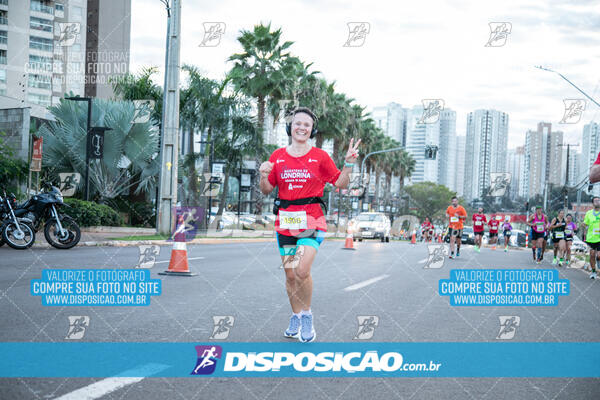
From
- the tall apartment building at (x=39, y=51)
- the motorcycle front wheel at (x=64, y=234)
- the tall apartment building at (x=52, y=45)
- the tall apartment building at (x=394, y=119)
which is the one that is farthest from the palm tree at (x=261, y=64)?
the tall apartment building at (x=394, y=119)

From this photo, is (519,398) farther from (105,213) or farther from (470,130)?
(470,130)

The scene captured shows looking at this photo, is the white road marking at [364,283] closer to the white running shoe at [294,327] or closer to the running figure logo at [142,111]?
the white running shoe at [294,327]

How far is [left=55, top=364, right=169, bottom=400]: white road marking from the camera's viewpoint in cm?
321

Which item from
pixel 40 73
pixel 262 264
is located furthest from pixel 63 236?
pixel 40 73

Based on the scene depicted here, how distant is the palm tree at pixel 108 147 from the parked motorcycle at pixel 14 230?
11.1 m

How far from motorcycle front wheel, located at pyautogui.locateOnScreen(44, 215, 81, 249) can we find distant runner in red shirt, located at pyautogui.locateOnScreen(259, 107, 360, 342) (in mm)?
8745

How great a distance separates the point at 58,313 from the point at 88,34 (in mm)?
79459

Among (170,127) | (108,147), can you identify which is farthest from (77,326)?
(108,147)

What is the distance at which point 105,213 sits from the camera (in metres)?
20.0

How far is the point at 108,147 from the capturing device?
23250 mm

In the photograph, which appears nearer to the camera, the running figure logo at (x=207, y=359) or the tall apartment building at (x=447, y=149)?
the running figure logo at (x=207, y=359)

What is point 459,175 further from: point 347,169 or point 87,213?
point 347,169

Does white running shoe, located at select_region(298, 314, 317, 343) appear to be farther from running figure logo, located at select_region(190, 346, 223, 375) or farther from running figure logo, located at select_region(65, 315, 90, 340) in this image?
running figure logo, located at select_region(65, 315, 90, 340)

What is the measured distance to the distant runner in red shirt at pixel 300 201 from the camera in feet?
15.4
